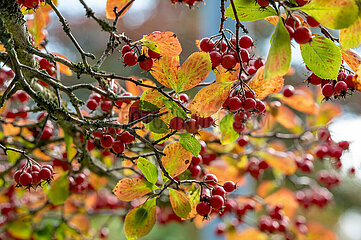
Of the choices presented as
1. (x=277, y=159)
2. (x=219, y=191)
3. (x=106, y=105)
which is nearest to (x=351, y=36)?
(x=219, y=191)

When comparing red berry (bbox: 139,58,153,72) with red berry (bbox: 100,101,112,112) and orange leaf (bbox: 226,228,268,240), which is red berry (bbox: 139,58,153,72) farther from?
orange leaf (bbox: 226,228,268,240)

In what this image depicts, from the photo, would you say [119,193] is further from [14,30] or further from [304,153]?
[304,153]

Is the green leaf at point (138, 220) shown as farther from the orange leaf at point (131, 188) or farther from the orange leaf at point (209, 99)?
the orange leaf at point (209, 99)

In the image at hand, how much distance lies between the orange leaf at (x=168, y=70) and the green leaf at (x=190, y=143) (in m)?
0.06

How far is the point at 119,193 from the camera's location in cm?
44

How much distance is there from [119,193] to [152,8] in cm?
178

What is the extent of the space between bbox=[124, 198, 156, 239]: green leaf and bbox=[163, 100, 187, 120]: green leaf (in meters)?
0.13

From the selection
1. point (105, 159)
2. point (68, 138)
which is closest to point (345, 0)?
point (68, 138)

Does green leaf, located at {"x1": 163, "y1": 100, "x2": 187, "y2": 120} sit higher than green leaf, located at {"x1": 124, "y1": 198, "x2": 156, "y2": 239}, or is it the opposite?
green leaf, located at {"x1": 163, "y1": 100, "x2": 187, "y2": 120}

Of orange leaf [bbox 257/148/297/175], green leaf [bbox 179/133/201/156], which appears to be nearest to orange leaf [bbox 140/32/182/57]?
green leaf [bbox 179/133/201/156]

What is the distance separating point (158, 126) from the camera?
1.39ft

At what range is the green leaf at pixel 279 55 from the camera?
12.2 inches

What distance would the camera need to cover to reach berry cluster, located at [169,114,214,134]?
1.33 feet

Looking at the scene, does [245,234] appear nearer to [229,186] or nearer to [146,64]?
[229,186]
